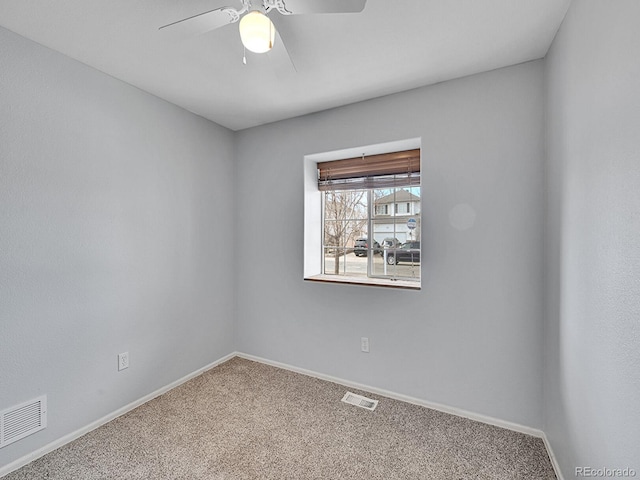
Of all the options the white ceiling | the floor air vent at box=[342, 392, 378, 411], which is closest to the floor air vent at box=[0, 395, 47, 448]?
the floor air vent at box=[342, 392, 378, 411]

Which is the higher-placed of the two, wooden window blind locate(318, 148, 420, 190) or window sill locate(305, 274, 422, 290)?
wooden window blind locate(318, 148, 420, 190)

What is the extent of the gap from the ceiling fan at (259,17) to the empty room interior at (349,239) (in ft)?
0.03

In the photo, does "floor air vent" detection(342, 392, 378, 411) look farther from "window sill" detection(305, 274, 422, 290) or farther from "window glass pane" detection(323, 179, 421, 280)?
"window glass pane" detection(323, 179, 421, 280)

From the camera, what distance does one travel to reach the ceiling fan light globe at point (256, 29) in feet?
3.84

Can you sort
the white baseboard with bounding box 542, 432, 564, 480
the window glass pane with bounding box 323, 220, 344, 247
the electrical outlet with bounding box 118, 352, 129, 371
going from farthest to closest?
the window glass pane with bounding box 323, 220, 344, 247 < the electrical outlet with bounding box 118, 352, 129, 371 < the white baseboard with bounding box 542, 432, 564, 480

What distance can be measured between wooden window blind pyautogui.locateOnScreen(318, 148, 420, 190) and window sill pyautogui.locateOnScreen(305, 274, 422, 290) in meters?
0.86

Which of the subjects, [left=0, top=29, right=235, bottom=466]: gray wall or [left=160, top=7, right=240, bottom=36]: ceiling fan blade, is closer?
[left=160, top=7, right=240, bottom=36]: ceiling fan blade

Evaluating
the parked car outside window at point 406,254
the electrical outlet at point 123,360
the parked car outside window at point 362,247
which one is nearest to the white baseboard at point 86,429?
the electrical outlet at point 123,360

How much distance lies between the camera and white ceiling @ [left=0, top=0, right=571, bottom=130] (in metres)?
1.51

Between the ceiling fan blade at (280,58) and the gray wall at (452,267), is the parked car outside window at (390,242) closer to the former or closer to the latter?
the gray wall at (452,267)

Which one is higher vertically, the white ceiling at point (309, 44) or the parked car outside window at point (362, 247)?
the white ceiling at point (309, 44)

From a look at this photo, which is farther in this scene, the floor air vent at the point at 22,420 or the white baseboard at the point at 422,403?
the white baseboard at the point at 422,403

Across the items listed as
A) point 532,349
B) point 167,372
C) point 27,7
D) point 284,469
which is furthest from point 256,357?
point 27,7

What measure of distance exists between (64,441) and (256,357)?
61.9 inches
